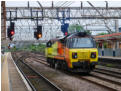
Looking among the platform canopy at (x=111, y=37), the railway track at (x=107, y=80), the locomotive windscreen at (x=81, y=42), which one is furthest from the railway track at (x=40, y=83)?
the platform canopy at (x=111, y=37)

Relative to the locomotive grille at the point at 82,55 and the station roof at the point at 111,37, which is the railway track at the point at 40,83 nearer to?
the locomotive grille at the point at 82,55

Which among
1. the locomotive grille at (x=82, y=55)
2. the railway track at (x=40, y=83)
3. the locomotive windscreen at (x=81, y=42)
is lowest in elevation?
the railway track at (x=40, y=83)

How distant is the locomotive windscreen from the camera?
1870 centimetres

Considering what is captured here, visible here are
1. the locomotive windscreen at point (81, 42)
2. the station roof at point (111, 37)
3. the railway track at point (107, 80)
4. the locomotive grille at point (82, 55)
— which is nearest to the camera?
the railway track at point (107, 80)

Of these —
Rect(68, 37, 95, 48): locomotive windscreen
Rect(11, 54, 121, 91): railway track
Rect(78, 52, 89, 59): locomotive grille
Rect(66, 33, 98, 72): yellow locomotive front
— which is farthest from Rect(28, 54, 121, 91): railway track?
Rect(68, 37, 95, 48): locomotive windscreen

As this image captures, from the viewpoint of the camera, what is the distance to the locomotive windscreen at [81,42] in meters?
18.7

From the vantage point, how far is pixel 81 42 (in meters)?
18.8

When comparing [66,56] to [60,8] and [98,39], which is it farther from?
[98,39]

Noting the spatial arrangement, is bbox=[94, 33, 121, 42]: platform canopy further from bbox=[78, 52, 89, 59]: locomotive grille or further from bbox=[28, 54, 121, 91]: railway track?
bbox=[28, 54, 121, 91]: railway track

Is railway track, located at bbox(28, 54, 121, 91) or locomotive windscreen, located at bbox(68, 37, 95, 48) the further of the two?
locomotive windscreen, located at bbox(68, 37, 95, 48)

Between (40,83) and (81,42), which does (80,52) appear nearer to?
(81,42)

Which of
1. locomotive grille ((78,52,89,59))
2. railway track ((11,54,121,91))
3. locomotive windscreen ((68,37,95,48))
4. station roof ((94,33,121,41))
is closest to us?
railway track ((11,54,121,91))

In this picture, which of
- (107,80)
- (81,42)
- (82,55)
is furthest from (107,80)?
(81,42)

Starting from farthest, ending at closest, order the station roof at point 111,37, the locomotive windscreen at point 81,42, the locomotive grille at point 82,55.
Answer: the station roof at point 111,37
the locomotive windscreen at point 81,42
the locomotive grille at point 82,55
